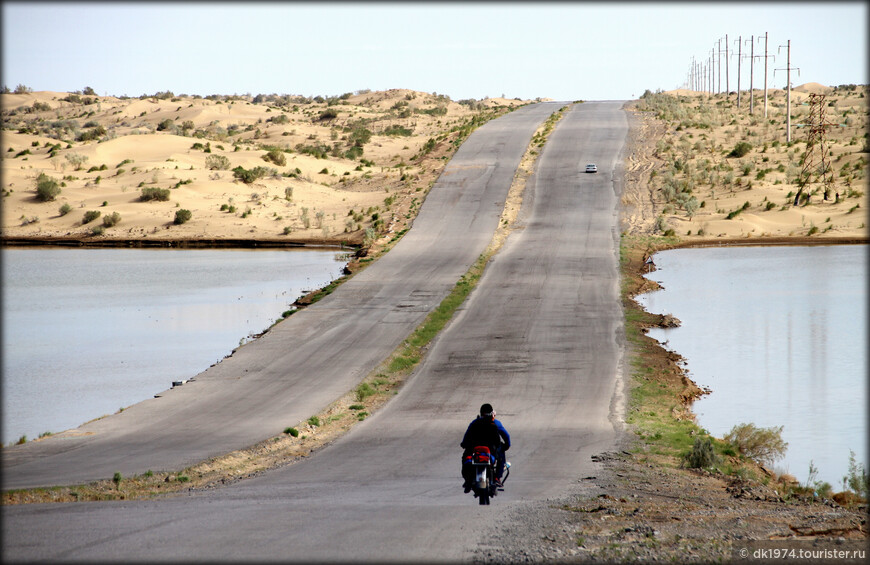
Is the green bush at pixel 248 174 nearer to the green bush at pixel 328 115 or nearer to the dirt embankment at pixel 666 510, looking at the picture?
the dirt embankment at pixel 666 510

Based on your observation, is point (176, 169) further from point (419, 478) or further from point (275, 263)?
point (419, 478)

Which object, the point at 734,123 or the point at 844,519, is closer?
the point at 844,519

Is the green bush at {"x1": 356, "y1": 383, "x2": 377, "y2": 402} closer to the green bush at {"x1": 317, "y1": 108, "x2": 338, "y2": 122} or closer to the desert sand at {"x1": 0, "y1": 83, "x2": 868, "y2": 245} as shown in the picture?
the desert sand at {"x1": 0, "y1": 83, "x2": 868, "y2": 245}

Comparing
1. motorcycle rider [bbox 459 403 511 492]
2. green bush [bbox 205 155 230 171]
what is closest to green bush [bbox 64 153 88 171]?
green bush [bbox 205 155 230 171]

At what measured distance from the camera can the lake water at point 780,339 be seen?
853 inches

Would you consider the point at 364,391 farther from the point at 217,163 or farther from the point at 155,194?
the point at 217,163

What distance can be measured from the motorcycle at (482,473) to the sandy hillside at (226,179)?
4118 centimetres

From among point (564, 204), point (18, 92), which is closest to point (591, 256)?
point (564, 204)

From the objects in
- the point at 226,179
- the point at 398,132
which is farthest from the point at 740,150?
the point at 398,132

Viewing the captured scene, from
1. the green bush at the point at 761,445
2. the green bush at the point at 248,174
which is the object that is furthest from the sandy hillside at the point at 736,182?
the green bush at the point at 761,445

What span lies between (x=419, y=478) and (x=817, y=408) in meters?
12.0

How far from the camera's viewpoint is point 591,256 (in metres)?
46.5

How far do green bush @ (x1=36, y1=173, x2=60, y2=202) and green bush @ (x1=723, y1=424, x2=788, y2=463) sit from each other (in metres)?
63.2

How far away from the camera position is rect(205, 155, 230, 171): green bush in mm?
78750
